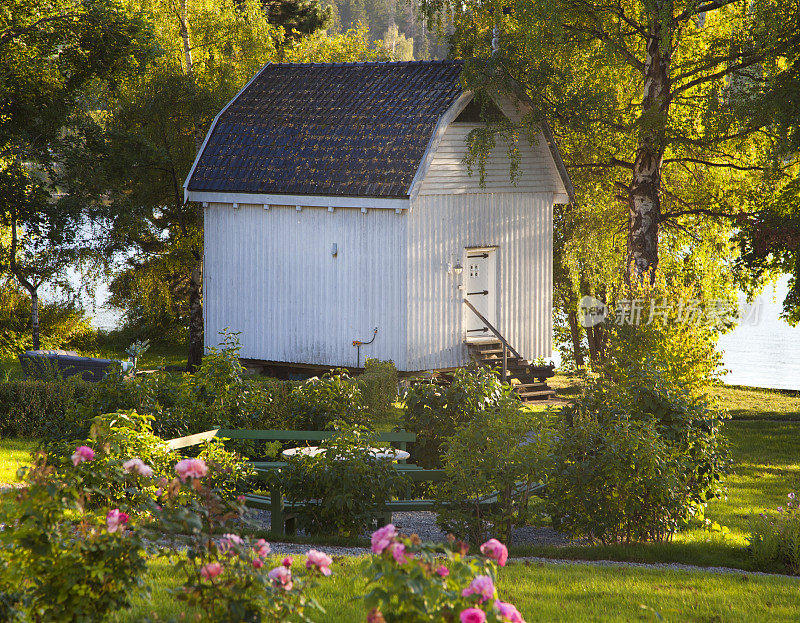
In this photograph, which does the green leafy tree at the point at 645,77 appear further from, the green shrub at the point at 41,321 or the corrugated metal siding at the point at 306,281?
the green shrub at the point at 41,321

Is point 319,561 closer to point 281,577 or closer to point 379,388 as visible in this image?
point 281,577

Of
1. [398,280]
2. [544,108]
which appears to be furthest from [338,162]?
[544,108]

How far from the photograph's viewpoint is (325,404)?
41.6ft

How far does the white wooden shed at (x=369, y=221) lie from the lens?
814 inches

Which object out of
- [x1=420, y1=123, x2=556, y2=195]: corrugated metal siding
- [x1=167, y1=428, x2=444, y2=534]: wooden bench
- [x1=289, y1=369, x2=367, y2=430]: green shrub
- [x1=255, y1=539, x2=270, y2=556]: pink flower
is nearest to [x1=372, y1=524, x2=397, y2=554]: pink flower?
[x1=255, y1=539, x2=270, y2=556]: pink flower

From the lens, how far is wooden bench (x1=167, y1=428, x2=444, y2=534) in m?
9.72

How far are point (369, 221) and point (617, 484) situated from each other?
40.9 ft

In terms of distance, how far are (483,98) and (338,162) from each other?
359 centimetres

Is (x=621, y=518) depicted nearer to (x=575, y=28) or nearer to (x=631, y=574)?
(x=631, y=574)

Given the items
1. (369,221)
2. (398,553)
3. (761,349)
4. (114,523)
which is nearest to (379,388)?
(369,221)

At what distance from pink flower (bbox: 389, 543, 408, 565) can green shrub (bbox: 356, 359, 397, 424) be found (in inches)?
537

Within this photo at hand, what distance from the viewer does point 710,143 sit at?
2183 cm

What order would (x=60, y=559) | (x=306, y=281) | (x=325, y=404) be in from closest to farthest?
(x=60, y=559) < (x=325, y=404) < (x=306, y=281)

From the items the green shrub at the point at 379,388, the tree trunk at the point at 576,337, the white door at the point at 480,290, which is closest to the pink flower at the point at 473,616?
the green shrub at the point at 379,388
